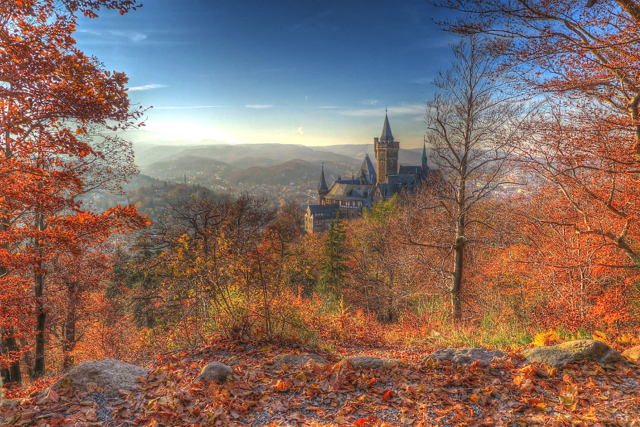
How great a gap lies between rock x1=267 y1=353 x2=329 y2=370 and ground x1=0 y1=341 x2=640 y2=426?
15 cm

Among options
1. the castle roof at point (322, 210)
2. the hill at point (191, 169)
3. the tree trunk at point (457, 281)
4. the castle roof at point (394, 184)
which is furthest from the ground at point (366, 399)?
the hill at point (191, 169)

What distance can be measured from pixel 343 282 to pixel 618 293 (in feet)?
48.5

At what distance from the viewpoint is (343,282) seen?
65.6 feet

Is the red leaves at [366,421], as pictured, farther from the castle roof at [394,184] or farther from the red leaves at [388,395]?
the castle roof at [394,184]

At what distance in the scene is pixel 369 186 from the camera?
2758 inches

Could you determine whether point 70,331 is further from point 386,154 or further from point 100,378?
point 386,154

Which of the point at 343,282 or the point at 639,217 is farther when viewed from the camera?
the point at 343,282

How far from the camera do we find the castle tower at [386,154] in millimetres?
76625

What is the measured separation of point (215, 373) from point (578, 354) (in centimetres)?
444

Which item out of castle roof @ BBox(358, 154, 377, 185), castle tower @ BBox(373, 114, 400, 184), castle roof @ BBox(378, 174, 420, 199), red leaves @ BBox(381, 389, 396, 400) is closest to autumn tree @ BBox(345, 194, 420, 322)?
red leaves @ BBox(381, 389, 396, 400)

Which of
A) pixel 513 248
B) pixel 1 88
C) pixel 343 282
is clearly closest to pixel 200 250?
pixel 1 88

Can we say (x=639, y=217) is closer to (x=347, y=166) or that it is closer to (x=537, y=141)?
(x=537, y=141)

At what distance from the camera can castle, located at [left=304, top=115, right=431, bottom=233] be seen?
64.0 metres

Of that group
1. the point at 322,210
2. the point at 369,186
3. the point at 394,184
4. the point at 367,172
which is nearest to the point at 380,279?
the point at 322,210
